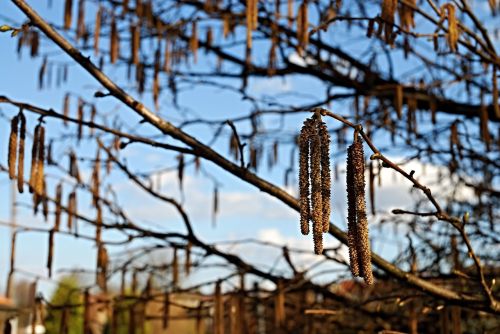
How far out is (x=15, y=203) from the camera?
120 inches

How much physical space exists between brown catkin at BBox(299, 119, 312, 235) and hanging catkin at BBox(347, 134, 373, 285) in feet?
0.21

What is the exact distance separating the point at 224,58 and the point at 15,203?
1874 millimetres

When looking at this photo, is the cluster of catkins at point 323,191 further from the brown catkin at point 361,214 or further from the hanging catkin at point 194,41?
the hanging catkin at point 194,41

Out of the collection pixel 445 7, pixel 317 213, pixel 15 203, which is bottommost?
pixel 317 213

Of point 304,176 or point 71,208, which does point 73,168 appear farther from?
point 304,176

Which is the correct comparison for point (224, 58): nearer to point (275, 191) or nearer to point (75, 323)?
point (275, 191)

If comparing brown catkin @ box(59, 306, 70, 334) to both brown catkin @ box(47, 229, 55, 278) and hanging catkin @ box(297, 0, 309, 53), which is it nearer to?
brown catkin @ box(47, 229, 55, 278)

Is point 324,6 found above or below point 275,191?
above

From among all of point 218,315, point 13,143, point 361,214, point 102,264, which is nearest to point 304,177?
point 361,214

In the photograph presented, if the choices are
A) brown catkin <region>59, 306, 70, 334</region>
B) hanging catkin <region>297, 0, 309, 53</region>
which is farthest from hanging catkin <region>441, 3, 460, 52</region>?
brown catkin <region>59, 306, 70, 334</region>

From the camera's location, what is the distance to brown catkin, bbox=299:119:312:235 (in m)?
1.18

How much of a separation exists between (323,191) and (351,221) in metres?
0.06

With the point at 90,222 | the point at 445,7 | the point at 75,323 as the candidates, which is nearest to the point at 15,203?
the point at 90,222

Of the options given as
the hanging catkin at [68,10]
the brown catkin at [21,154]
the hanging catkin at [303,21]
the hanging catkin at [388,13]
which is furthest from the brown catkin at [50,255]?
the hanging catkin at [388,13]
